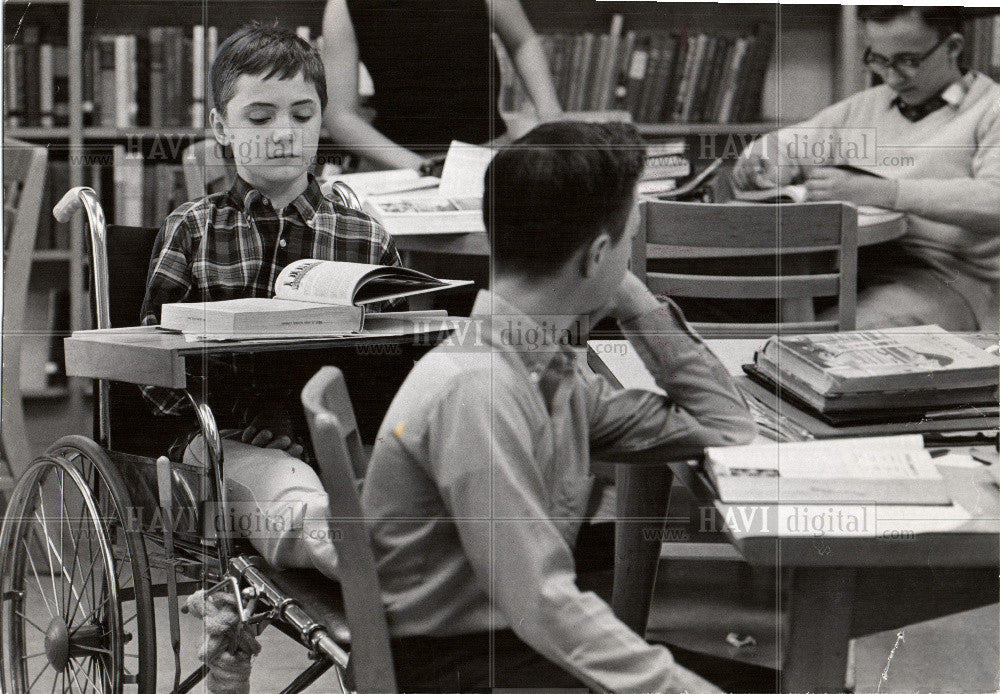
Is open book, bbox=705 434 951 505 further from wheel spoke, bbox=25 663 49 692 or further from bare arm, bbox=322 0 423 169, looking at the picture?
wheel spoke, bbox=25 663 49 692

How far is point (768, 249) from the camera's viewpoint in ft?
5.29

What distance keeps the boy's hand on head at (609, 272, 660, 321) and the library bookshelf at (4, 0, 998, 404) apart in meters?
0.41

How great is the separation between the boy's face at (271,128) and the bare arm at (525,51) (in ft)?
1.04

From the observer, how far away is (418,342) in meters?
1.42

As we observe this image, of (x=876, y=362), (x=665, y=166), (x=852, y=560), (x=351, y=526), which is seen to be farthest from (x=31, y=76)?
(x=852, y=560)

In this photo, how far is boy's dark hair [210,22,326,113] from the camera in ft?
4.95

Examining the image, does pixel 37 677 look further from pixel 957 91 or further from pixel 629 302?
pixel 957 91

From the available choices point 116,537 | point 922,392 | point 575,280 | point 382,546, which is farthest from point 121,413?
point 922,392

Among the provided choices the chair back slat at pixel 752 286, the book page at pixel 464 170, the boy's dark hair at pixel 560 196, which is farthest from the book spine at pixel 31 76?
the chair back slat at pixel 752 286

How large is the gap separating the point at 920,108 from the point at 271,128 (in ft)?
3.30

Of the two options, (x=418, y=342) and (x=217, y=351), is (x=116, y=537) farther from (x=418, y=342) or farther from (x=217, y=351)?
(x=418, y=342)

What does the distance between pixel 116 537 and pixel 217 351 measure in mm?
402

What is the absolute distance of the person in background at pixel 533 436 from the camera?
3.75ft

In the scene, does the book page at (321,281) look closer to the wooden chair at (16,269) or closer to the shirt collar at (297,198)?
the shirt collar at (297,198)
